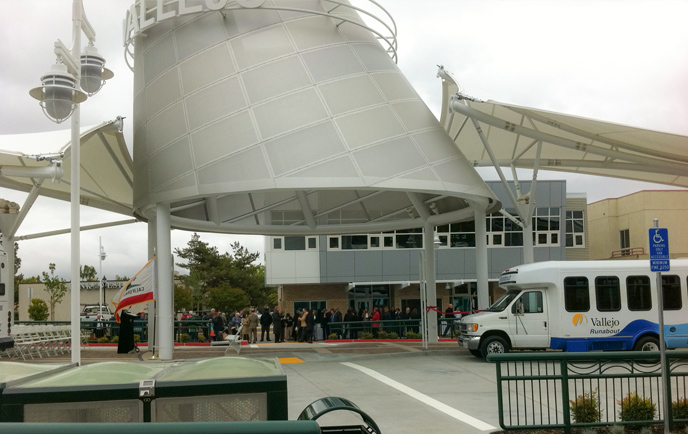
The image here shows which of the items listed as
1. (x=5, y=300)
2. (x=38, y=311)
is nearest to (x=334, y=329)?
(x=5, y=300)

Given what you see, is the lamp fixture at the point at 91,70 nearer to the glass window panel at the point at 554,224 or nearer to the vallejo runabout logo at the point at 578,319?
the vallejo runabout logo at the point at 578,319

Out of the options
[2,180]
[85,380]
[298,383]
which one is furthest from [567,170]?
[85,380]

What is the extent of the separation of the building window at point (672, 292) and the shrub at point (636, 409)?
11.4 m

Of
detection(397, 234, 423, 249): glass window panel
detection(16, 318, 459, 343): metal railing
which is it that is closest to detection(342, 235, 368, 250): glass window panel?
detection(397, 234, 423, 249): glass window panel

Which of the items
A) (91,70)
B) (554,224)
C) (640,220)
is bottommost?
(554,224)

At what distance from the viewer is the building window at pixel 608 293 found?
20391 mm

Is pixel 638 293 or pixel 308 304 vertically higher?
pixel 638 293

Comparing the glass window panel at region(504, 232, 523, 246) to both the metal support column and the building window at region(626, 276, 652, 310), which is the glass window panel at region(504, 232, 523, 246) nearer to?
the building window at region(626, 276, 652, 310)

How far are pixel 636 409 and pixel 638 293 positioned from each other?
447 inches

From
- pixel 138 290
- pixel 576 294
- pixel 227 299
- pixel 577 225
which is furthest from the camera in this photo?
pixel 227 299

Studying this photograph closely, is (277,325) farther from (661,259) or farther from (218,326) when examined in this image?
(661,259)

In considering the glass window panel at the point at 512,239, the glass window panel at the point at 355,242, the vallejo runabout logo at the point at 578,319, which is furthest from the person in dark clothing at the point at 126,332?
the glass window panel at the point at 512,239

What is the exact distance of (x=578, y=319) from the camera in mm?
20297

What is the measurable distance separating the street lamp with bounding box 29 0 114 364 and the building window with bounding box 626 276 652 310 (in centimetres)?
1506
